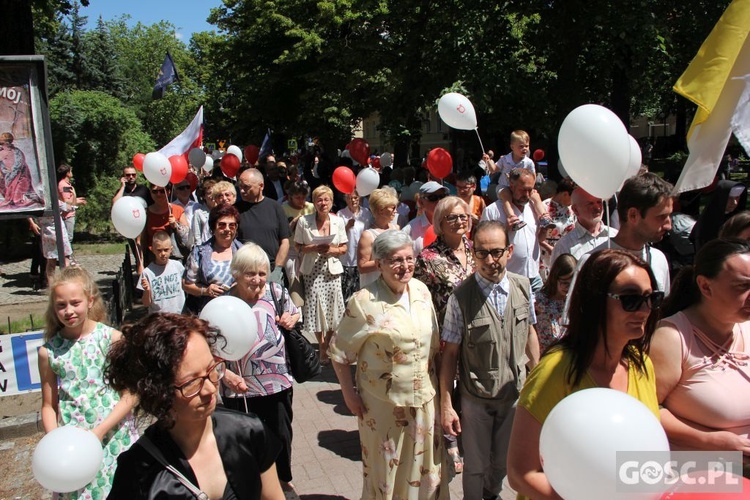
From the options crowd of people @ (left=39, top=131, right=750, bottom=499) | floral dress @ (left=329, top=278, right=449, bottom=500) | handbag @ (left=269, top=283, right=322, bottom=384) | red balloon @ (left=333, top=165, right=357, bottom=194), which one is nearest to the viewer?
crowd of people @ (left=39, top=131, right=750, bottom=499)

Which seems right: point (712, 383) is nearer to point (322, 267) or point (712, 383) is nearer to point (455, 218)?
point (455, 218)

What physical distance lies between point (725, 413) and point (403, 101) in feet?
40.2

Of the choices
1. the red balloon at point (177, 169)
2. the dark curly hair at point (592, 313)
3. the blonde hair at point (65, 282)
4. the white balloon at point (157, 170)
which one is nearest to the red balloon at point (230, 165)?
the red balloon at point (177, 169)

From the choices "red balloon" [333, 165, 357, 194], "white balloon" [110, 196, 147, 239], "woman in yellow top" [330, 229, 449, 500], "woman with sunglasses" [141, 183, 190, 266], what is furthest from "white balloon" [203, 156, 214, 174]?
"woman in yellow top" [330, 229, 449, 500]

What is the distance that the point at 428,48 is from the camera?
535 inches

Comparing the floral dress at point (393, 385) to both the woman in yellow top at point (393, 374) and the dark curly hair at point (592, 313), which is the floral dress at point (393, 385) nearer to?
the woman in yellow top at point (393, 374)

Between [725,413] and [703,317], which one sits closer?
[725,413]

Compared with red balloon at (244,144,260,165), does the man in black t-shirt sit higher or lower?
lower

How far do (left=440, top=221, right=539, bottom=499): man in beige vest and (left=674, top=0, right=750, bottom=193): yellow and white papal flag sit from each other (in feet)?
3.49

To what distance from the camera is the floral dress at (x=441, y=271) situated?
13.8 feet

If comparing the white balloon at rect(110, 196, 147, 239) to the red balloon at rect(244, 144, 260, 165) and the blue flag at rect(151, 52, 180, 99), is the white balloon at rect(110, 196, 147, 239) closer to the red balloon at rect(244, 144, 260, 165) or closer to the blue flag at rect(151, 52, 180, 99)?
the blue flag at rect(151, 52, 180, 99)

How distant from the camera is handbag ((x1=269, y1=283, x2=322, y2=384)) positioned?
13.4 ft

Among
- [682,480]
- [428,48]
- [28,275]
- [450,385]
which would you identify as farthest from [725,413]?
[28,275]

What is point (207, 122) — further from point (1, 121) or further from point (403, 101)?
point (1, 121)
